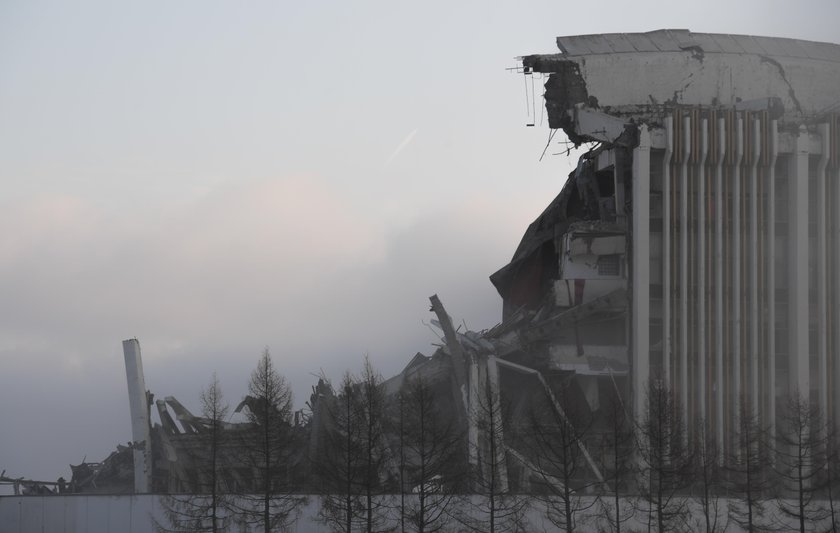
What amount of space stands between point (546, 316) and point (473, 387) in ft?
25.6

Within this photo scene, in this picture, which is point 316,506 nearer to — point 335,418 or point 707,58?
point 335,418

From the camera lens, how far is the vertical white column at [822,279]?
205ft

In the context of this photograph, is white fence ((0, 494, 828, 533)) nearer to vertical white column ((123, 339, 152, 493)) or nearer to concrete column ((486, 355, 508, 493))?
concrete column ((486, 355, 508, 493))

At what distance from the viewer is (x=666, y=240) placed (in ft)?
203

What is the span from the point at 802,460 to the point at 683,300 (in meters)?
10.7

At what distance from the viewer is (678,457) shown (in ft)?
163

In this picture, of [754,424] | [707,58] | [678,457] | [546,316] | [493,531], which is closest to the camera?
[493,531]

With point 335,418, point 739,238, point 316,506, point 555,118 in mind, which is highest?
point 555,118

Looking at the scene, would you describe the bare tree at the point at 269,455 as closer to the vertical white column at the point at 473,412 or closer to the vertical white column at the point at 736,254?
the vertical white column at the point at 473,412

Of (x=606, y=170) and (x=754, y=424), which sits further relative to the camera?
(x=606, y=170)

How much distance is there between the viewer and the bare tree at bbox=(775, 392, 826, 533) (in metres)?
49.8

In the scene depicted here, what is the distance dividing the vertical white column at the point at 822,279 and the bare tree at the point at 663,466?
11809mm

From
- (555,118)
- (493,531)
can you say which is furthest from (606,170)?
(493,531)

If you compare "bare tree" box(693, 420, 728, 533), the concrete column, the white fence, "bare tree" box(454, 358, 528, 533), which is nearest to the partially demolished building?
"bare tree" box(693, 420, 728, 533)
